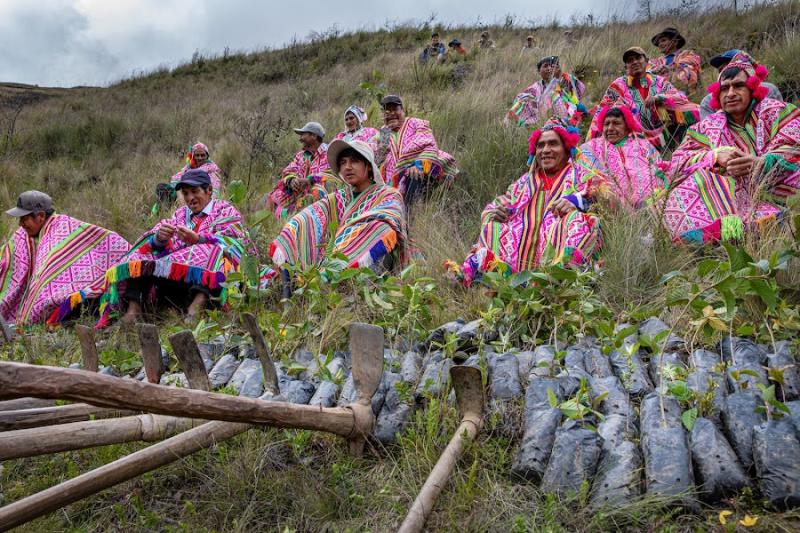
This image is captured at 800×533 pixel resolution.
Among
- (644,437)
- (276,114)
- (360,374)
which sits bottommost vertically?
(644,437)

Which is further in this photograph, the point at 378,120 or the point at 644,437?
the point at 378,120

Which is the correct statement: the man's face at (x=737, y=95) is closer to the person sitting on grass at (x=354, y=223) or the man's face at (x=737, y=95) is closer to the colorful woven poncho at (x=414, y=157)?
the colorful woven poncho at (x=414, y=157)

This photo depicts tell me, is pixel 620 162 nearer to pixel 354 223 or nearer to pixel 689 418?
pixel 354 223

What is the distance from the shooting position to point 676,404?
2035mm

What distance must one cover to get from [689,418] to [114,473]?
1655mm

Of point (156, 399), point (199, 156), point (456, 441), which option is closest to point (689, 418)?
point (456, 441)

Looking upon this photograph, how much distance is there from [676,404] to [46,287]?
15.0 feet

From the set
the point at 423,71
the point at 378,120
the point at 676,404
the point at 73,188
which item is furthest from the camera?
the point at 423,71

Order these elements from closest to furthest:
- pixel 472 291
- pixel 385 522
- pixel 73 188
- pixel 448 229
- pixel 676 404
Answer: pixel 385 522 → pixel 676 404 → pixel 472 291 → pixel 448 229 → pixel 73 188

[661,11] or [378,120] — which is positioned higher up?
[661,11]

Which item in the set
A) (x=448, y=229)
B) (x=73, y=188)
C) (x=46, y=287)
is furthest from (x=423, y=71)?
(x=46, y=287)

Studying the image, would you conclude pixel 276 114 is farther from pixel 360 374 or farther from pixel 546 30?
pixel 360 374

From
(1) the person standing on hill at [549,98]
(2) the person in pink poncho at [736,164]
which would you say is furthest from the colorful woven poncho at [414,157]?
(2) the person in pink poncho at [736,164]

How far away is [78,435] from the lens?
157 cm
